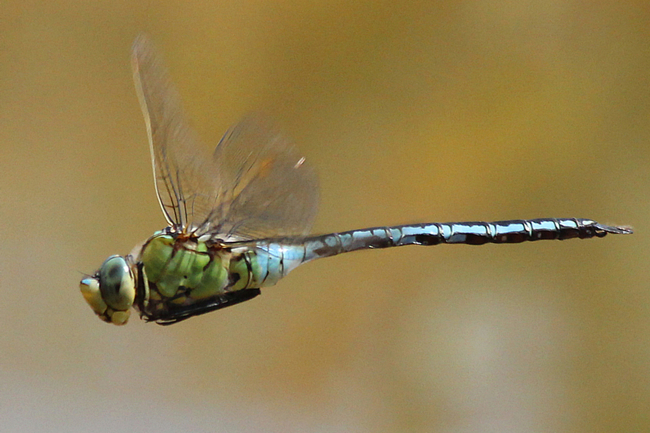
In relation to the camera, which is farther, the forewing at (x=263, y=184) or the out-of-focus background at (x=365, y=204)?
the out-of-focus background at (x=365, y=204)

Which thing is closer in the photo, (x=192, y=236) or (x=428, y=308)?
(x=192, y=236)

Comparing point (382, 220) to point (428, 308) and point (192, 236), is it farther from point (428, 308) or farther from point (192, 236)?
point (192, 236)

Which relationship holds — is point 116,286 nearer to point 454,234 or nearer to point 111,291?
point 111,291

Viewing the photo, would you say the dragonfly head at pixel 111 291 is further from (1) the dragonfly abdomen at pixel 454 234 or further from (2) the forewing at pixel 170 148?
(1) the dragonfly abdomen at pixel 454 234

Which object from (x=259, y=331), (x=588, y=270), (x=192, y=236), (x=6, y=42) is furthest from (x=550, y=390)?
(x=6, y=42)

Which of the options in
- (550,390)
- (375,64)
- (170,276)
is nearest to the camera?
(170,276)

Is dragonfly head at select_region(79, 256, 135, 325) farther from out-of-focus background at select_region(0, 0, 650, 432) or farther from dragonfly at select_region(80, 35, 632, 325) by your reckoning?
out-of-focus background at select_region(0, 0, 650, 432)

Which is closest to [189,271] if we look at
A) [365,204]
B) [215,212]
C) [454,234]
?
[215,212]

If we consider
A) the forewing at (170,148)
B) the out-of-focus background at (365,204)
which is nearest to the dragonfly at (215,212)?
the forewing at (170,148)
